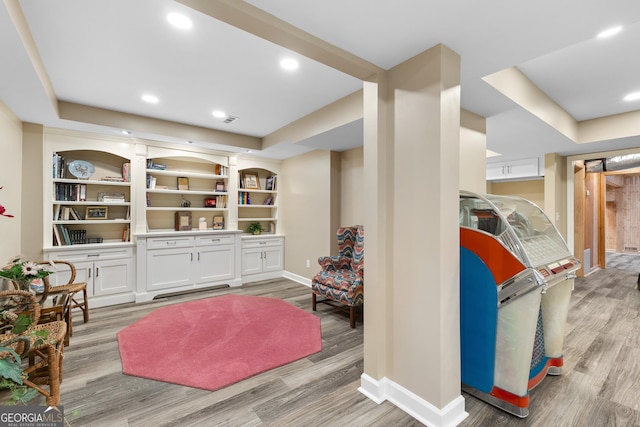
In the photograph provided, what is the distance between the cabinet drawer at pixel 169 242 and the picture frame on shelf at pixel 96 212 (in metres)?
0.77

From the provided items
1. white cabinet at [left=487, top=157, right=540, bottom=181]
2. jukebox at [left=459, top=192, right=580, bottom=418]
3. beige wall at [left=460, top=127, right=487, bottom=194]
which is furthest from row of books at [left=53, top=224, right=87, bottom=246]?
white cabinet at [left=487, top=157, right=540, bottom=181]

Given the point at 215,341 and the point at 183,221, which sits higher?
the point at 183,221

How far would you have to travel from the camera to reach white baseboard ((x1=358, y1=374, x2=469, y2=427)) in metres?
1.72

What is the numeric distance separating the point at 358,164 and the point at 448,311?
2.95m

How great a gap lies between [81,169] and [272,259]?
3.22 meters

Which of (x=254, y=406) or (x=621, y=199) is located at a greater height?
(x=621, y=199)

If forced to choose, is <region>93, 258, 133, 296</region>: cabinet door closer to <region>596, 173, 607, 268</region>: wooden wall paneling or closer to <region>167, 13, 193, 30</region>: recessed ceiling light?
<region>167, 13, 193, 30</region>: recessed ceiling light

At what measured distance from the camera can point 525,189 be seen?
6.84m

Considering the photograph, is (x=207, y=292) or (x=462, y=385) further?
(x=207, y=292)

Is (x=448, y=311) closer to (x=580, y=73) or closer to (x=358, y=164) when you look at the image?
(x=580, y=73)

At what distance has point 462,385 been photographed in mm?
2088

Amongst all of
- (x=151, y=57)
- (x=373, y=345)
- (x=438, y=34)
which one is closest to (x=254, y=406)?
Answer: (x=373, y=345)

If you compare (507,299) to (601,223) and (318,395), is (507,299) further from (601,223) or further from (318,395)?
(601,223)

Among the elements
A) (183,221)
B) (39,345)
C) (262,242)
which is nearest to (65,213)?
(183,221)
